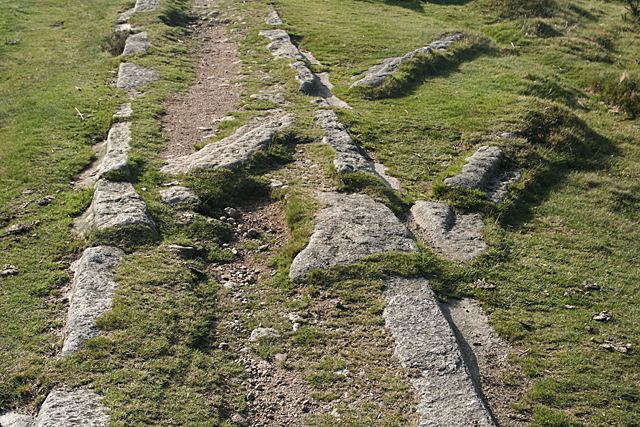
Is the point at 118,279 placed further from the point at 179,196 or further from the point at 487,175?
the point at 487,175

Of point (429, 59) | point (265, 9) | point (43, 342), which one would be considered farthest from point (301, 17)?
point (43, 342)

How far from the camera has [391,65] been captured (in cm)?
2123

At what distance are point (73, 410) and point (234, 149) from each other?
7801mm

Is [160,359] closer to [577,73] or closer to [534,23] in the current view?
[577,73]

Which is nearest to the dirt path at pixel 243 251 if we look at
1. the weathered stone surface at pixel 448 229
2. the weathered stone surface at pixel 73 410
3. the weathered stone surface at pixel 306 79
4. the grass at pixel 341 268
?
the grass at pixel 341 268

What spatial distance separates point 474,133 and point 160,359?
10873 mm

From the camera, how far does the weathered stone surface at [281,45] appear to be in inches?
851

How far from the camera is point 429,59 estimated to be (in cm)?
2203

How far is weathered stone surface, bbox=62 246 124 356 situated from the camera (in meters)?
8.87

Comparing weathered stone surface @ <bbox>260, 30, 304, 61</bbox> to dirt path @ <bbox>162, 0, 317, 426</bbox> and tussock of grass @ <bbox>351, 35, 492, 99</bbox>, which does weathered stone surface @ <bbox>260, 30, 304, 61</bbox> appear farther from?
tussock of grass @ <bbox>351, 35, 492, 99</bbox>

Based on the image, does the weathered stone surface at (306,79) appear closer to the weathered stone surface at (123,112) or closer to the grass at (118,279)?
the grass at (118,279)

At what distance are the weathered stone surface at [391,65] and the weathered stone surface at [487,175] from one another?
221 inches

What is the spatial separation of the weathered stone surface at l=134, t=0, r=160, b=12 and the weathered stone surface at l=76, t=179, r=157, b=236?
16690 millimetres

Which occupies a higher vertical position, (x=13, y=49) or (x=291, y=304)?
(x=291, y=304)
